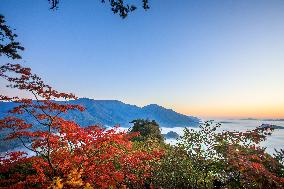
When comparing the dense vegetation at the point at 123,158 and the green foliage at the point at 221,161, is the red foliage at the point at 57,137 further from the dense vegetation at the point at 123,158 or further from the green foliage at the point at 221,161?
the green foliage at the point at 221,161

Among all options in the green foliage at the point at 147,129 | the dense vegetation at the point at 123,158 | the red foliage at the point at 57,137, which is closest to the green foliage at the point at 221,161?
the dense vegetation at the point at 123,158

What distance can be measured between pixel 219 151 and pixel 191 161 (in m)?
1.68

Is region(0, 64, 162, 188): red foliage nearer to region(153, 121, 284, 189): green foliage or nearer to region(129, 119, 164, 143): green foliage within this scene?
region(153, 121, 284, 189): green foliage

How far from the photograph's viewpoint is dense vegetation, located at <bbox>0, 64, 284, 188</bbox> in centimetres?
1055

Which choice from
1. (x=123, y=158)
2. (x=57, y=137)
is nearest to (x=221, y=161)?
(x=123, y=158)

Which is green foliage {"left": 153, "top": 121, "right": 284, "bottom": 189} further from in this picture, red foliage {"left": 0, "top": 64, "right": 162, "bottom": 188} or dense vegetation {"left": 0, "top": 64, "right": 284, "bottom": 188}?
red foliage {"left": 0, "top": 64, "right": 162, "bottom": 188}

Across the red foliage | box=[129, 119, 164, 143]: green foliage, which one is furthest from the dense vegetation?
box=[129, 119, 164, 143]: green foliage

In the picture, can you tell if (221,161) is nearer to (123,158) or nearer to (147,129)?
(123,158)

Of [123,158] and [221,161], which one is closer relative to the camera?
[221,161]

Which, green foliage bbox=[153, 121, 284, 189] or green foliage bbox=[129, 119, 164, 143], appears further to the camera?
green foliage bbox=[129, 119, 164, 143]

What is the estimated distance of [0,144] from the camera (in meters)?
163

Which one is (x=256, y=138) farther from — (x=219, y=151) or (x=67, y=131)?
(x=67, y=131)

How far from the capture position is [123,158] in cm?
1402

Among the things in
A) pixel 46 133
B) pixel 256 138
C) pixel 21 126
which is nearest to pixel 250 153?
pixel 256 138
